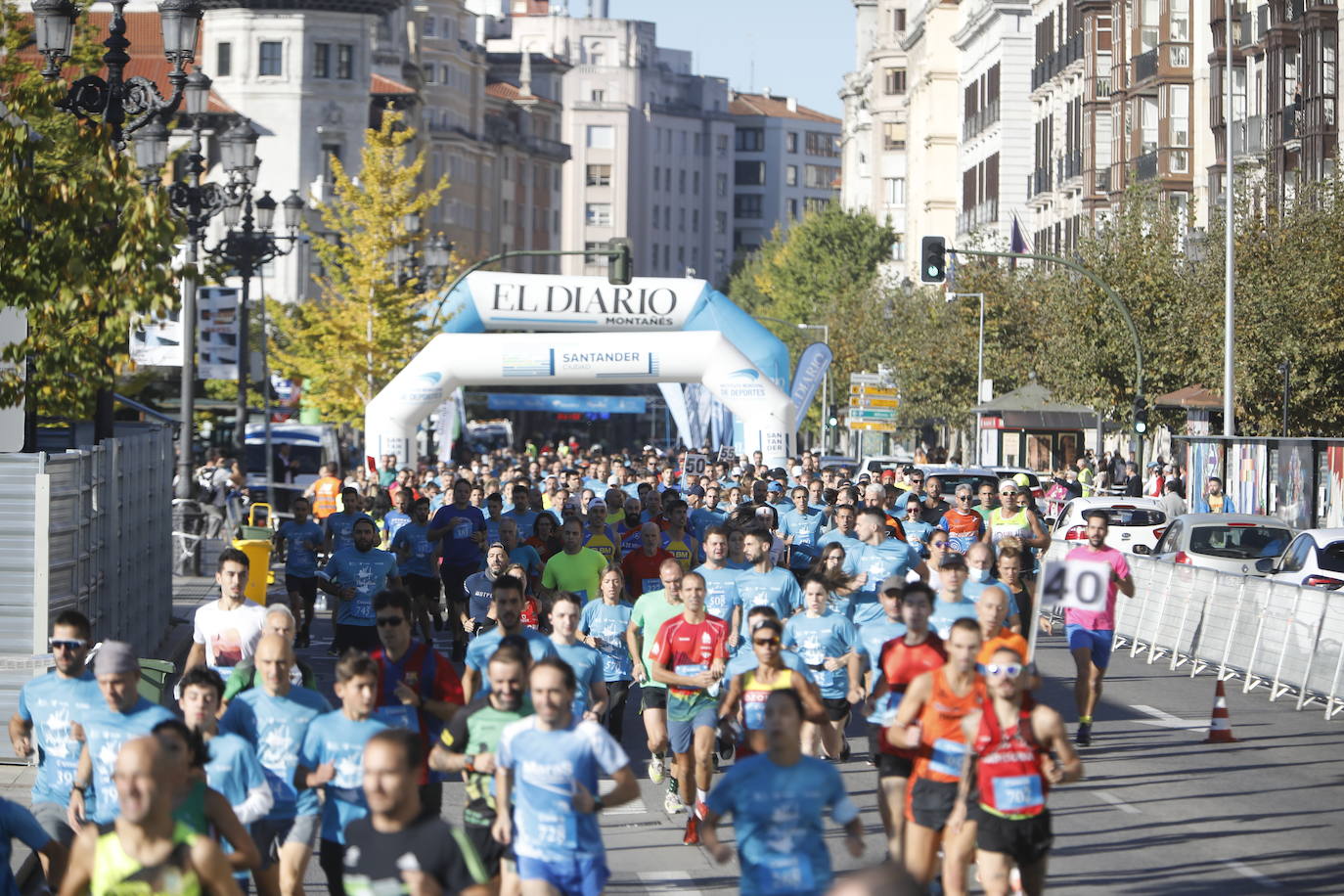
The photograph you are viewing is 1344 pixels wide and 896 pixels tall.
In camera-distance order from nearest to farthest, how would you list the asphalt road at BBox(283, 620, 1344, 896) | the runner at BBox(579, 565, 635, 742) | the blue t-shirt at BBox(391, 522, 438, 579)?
the asphalt road at BBox(283, 620, 1344, 896) < the runner at BBox(579, 565, 635, 742) < the blue t-shirt at BBox(391, 522, 438, 579)

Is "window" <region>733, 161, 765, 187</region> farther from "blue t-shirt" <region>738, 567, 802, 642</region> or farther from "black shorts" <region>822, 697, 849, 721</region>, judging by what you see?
"black shorts" <region>822, 697, 849, 721</region>

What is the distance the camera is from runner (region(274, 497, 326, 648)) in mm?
21594

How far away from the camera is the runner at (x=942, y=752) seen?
9.99 metres

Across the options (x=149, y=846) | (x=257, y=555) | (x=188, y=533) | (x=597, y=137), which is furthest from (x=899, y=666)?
(x=597, y=137)

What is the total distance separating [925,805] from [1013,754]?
0.62 metres

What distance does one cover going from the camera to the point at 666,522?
20.7 meters

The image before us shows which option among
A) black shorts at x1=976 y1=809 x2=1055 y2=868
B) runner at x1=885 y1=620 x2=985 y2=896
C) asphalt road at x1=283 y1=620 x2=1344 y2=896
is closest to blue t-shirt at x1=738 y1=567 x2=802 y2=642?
asphalt road at x1=283 y1=620 x2=1344 y2=896

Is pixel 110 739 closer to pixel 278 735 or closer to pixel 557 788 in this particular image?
pixel 278 735

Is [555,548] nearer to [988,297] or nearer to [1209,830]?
[1209,830]

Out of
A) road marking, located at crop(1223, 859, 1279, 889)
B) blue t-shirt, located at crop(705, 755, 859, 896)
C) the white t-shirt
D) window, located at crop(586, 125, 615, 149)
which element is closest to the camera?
blue t-shirt, located at crop(705, 755, 859, 896)

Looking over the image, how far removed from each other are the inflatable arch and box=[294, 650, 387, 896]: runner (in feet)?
97.8

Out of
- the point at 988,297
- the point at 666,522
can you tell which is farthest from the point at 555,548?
the point at 988,297

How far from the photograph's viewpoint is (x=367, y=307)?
170ft

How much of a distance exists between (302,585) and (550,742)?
14046 mm
